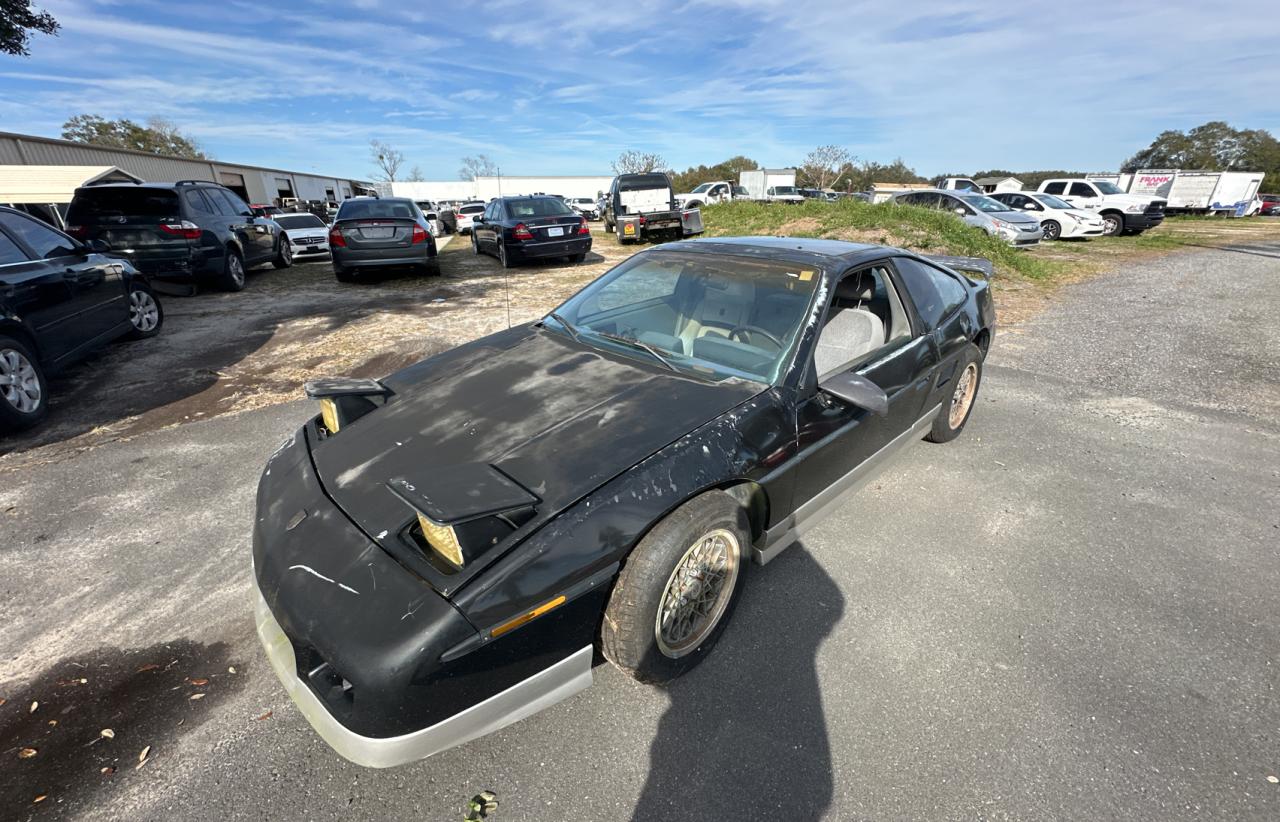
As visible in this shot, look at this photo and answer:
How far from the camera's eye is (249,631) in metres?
2.31

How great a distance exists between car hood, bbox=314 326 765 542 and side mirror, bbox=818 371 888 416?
0.30 metres

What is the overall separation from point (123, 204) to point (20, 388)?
5.40 m

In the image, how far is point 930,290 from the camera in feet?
11.3

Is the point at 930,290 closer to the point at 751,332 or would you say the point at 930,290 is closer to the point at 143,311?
the point at 751,332

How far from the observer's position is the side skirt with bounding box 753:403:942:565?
235 centimetres

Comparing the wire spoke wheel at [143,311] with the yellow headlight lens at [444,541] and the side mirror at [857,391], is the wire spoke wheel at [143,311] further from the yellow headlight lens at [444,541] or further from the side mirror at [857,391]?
the side mirror at [857,391]

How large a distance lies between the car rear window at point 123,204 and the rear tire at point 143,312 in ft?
7.28

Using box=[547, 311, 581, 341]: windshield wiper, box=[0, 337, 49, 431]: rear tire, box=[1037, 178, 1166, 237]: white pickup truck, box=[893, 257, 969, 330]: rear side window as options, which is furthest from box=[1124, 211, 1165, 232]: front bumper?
box=[0, 337, 49, 431]: rear tire

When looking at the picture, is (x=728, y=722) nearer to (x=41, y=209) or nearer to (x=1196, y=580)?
(x=1196, y=580)

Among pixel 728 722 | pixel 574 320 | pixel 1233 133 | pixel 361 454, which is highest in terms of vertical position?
pixel 1233 133

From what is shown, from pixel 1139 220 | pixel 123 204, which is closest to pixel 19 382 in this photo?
pixel 123 204

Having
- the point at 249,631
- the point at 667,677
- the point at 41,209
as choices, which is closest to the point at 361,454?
the point at 249,631

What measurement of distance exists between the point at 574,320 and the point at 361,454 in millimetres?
1426

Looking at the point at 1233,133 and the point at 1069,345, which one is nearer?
the point at 1069,345
